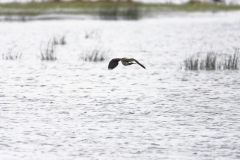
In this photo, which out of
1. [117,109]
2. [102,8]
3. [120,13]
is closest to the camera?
[117,109]

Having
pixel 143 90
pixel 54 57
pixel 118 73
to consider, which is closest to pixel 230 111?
pixel 143 90

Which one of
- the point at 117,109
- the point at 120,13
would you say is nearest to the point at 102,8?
the point at 120,13

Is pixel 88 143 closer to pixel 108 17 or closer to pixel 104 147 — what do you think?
pixel 104 147

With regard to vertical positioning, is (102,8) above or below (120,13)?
above

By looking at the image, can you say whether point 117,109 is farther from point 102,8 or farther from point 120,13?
point 102,8

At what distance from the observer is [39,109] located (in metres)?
14.4

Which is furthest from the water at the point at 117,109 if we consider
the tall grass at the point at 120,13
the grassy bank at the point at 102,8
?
the grassy bank at the point at 102,8

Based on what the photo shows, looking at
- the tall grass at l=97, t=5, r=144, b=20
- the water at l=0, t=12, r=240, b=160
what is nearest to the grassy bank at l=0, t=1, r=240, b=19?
the tall grass at l=97, t=5, r=144, b=20

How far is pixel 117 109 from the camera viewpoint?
14.5m

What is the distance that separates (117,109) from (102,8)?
123 feet

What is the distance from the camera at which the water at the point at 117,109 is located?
10945 mm

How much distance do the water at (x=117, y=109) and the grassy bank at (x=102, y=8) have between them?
20105 mm

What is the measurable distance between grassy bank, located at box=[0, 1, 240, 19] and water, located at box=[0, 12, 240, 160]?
20.1m

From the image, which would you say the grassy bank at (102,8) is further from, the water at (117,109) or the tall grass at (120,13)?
the water at (117,109)
